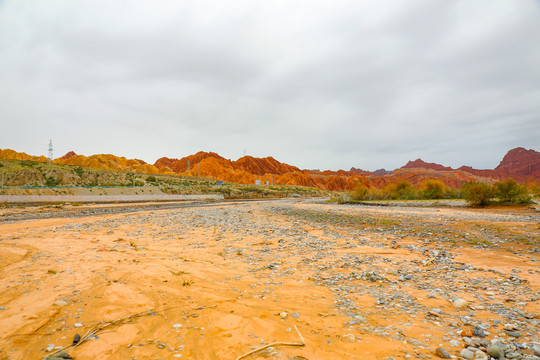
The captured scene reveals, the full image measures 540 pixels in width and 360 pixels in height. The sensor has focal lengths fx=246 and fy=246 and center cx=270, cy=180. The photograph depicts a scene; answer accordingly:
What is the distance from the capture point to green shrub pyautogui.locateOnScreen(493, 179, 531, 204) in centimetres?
3206

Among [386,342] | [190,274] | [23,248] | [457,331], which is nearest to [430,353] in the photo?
[386,342]

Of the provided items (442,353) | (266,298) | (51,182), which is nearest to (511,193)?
(442,353)

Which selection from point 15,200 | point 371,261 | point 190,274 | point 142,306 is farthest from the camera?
point 15,200

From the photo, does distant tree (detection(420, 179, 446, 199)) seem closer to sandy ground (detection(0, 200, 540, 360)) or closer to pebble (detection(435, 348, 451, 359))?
sandy ground (detection(0, 200, 540, 360))

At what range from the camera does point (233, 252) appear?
34.5 feet

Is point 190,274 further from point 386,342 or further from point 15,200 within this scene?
point 15,200

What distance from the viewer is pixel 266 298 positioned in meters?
5.98

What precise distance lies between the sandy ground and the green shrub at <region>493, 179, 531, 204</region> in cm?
2937

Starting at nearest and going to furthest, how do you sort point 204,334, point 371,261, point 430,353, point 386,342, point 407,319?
1. point 430,353
2. point 386,342
3. point 204,334
4. point 407,319
5. point 371,261

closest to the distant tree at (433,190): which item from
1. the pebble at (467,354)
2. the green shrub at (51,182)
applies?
the pebble at (467,354)

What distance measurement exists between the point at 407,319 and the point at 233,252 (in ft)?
23.4

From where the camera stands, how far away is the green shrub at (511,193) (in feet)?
105

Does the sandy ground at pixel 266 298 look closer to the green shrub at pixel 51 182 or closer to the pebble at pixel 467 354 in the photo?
the pebble at pixel 467 354

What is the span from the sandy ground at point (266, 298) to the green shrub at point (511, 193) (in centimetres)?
2937
